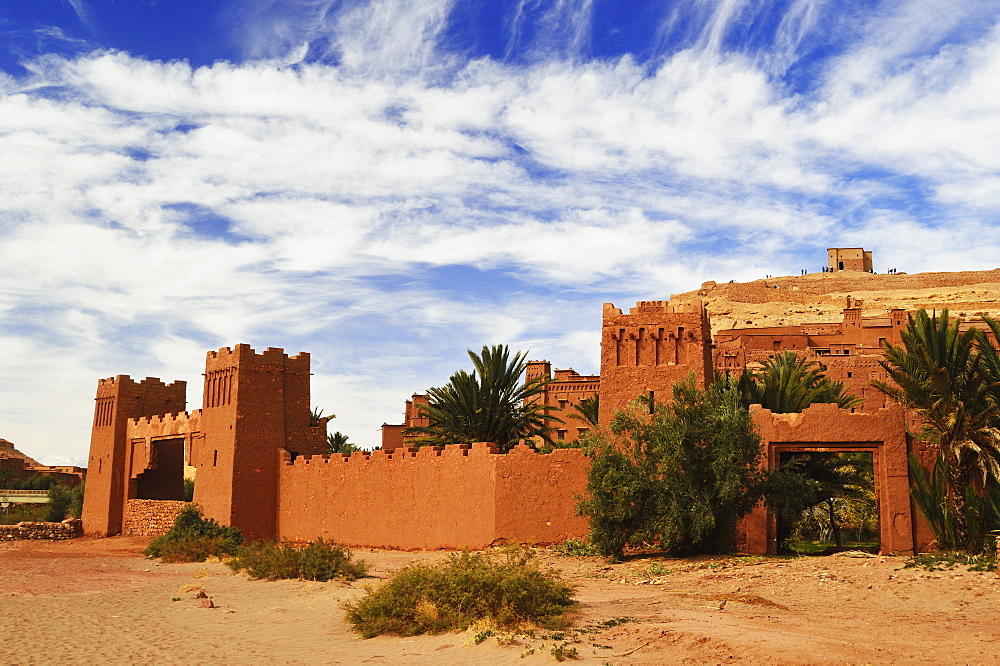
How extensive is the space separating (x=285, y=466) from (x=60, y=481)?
35813mm

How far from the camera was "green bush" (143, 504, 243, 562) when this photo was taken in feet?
88.7

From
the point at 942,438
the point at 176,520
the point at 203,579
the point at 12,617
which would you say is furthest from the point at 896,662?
the point at 176,520

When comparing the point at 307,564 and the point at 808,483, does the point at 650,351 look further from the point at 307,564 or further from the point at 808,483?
the point at 307,564

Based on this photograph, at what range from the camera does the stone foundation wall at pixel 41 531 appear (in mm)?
35344

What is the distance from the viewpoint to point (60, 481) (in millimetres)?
58625

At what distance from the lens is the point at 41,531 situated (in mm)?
35781

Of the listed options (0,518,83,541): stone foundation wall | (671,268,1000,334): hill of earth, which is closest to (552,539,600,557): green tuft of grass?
(0,518,83,541): stone foundation wall

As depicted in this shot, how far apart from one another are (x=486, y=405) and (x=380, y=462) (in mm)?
3625

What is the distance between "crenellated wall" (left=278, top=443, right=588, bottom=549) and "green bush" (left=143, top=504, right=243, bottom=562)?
1994mm

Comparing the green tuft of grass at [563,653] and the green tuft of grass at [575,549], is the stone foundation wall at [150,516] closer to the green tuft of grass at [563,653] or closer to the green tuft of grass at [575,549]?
the green tuft of grass at [575,549]

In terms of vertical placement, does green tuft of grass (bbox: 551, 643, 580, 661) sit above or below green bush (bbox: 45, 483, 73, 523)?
below

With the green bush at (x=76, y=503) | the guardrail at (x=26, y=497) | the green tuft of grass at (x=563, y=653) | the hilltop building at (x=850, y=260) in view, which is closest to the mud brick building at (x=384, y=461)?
the green bush at (x=76, y=503)

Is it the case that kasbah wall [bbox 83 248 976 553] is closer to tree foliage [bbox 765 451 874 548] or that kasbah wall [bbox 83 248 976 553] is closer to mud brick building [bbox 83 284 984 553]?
mud brick building [bbox 83 284 984 553]

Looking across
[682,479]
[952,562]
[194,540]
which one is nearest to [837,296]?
[194,540]
